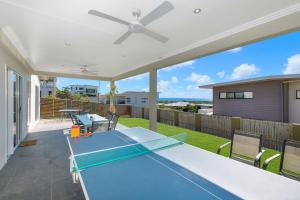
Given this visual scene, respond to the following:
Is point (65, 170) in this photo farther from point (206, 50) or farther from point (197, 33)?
point (206, 50)

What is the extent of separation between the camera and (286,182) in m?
1.44

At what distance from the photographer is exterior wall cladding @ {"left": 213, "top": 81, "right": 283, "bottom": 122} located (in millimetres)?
7566

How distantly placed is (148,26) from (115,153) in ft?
8.65

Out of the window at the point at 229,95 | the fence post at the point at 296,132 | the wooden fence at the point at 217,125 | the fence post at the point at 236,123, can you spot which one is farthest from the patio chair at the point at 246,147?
the window at the point at 229,95

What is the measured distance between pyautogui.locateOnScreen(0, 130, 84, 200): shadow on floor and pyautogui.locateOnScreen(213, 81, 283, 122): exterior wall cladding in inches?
338

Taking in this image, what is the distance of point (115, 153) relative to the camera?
81.4 inches

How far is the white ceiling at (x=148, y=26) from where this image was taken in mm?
2631

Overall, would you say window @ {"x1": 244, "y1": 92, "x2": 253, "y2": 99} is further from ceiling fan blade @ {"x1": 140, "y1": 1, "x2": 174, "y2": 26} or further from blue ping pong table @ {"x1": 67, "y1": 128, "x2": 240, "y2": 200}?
blue ping pong table @ {"x1": 67, "y1": 128, "x2": 240, "y2": 200}

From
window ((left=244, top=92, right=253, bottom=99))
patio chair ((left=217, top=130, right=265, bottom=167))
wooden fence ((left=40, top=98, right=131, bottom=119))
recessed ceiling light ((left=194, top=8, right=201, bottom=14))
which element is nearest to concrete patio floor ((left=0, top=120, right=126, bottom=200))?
patio chair ((left=217, top=130, right=265, bottom=167))

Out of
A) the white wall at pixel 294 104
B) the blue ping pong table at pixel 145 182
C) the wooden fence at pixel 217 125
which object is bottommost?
the wooden fence at pixel 217 125

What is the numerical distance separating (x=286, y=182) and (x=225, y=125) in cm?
513

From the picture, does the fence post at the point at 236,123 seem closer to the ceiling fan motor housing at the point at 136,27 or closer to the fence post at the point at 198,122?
the fence post at the point at 198,122

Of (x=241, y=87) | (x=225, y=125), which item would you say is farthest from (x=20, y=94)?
(x=241, y=87)

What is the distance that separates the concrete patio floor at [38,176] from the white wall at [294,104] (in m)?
8.93
